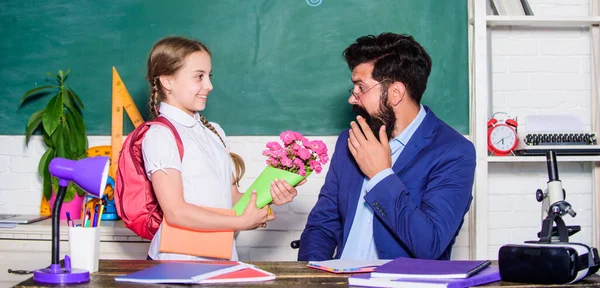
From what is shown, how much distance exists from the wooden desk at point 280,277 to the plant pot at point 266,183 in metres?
0.28

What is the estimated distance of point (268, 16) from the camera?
330 cm

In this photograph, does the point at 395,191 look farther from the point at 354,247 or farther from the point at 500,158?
the point at 500,158

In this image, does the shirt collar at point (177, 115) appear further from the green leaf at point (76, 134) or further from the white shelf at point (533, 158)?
the white shelf at point (533, 158)

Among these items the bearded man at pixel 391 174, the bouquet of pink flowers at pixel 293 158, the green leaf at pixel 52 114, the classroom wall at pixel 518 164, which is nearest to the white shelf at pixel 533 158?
the classroom wall at pixel 518 164

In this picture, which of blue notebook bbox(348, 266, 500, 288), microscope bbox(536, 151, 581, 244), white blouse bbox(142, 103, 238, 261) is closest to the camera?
blue notebook bbox(348, 266, 500, 288)

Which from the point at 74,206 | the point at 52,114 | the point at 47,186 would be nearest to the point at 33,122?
the point at 52,114

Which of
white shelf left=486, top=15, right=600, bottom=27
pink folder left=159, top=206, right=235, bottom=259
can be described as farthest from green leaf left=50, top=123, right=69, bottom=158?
white shelf left=486, top=15, right=600, bottom=27

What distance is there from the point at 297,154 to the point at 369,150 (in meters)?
0.29

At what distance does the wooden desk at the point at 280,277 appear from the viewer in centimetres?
162

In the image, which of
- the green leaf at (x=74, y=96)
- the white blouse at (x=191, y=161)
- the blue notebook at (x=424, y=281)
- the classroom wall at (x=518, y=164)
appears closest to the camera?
the blue notebook at (x=424, y=281)

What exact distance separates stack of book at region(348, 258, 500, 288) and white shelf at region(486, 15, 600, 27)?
171cm

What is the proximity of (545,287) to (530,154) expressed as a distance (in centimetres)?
164

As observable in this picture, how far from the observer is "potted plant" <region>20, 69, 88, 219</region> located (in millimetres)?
3125

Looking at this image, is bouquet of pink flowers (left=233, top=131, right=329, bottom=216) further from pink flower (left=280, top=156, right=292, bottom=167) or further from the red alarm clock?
the red alarm clock
